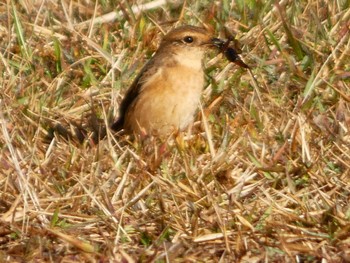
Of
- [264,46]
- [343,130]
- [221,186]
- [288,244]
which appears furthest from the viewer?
[264,46]

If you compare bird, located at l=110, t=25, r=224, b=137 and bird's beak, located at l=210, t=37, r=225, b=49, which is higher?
bird's beak, located at l=210, t=37, r=225, b=49

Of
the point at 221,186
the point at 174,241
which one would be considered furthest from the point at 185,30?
the point at 174,241

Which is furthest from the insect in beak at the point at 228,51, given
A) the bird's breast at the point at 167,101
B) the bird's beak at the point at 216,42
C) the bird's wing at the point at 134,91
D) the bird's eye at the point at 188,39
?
the bird's wing at the point at 134,91

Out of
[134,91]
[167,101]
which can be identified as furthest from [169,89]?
[134,91]

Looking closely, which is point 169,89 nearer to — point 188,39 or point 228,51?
point 188,39

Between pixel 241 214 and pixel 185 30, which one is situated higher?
pixel 185 30

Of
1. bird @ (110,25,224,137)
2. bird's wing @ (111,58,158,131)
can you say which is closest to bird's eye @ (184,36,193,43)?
bird @ (110,25,224,137)

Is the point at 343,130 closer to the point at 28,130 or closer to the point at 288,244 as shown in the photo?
the point at 288,244

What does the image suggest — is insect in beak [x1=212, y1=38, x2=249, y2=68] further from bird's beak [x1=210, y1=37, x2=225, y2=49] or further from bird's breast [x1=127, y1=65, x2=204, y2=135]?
bird's breast [x1=127, y1=65, x2=204, y2=135]
